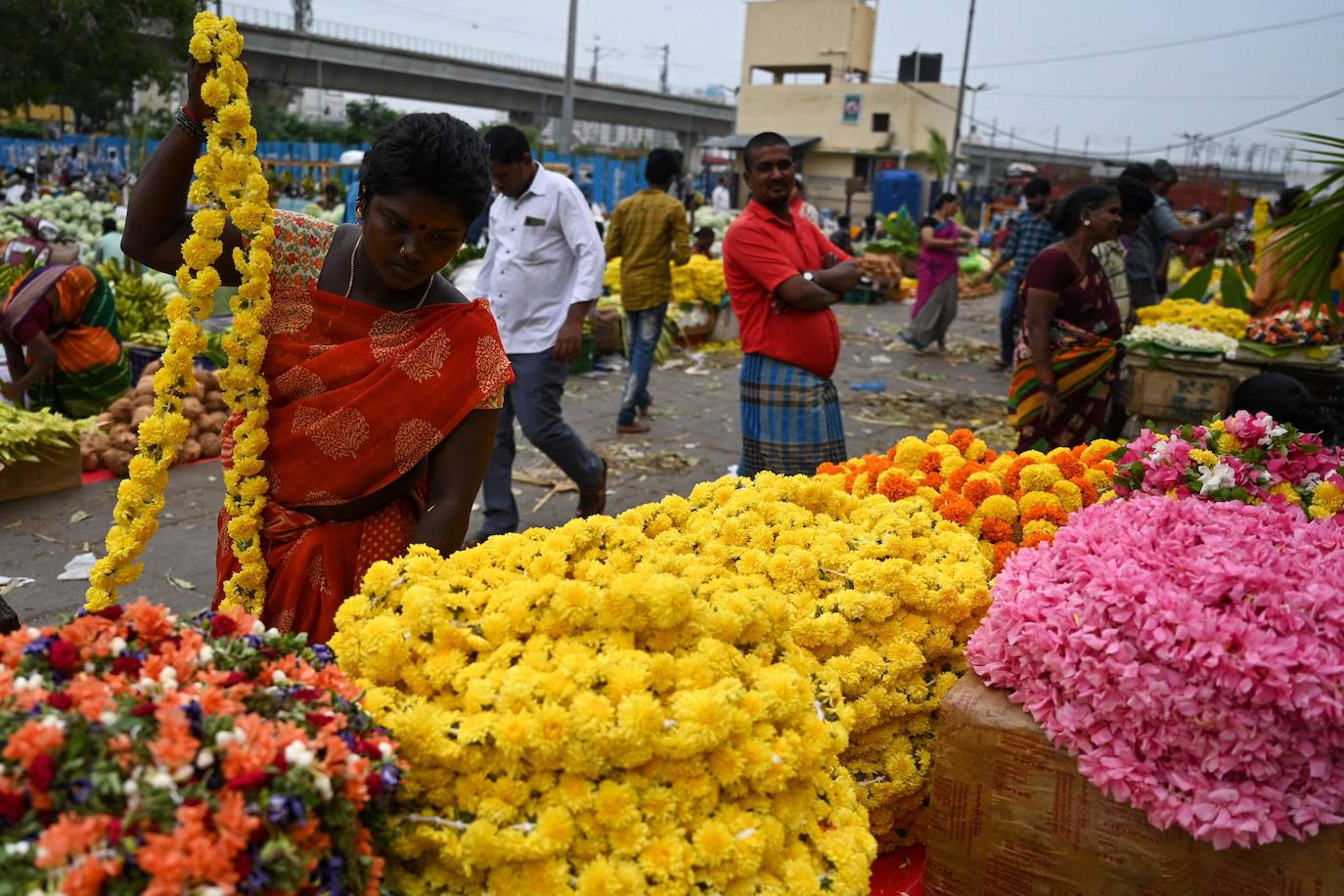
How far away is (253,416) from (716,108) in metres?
69.8

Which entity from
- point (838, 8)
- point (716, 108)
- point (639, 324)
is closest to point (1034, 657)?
point (639, 324)

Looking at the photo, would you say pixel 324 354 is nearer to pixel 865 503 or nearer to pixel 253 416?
pixel 253 416

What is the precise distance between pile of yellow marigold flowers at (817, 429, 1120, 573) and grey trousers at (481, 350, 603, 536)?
2320mm

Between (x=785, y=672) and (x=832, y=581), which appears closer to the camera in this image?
(x=785, y=672)

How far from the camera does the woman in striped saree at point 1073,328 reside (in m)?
5.45

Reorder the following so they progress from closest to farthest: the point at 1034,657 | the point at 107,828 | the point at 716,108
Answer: the point at 107,828 → the point at 1034,657 → the point at 716,108

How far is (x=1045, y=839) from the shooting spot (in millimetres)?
2074

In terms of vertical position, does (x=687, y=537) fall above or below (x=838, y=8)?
below

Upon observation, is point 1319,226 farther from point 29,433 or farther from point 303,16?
point 303,16

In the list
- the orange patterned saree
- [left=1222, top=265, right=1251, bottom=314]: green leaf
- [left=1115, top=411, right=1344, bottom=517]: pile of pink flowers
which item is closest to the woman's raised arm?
the orange patterned saree

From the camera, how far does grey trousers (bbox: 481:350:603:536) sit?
18.3ft

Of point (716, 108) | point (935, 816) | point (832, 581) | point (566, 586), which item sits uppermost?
point (716, 108)

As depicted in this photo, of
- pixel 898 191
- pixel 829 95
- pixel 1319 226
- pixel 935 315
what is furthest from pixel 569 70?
pixel 829 95

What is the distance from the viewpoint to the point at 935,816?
218 cm
